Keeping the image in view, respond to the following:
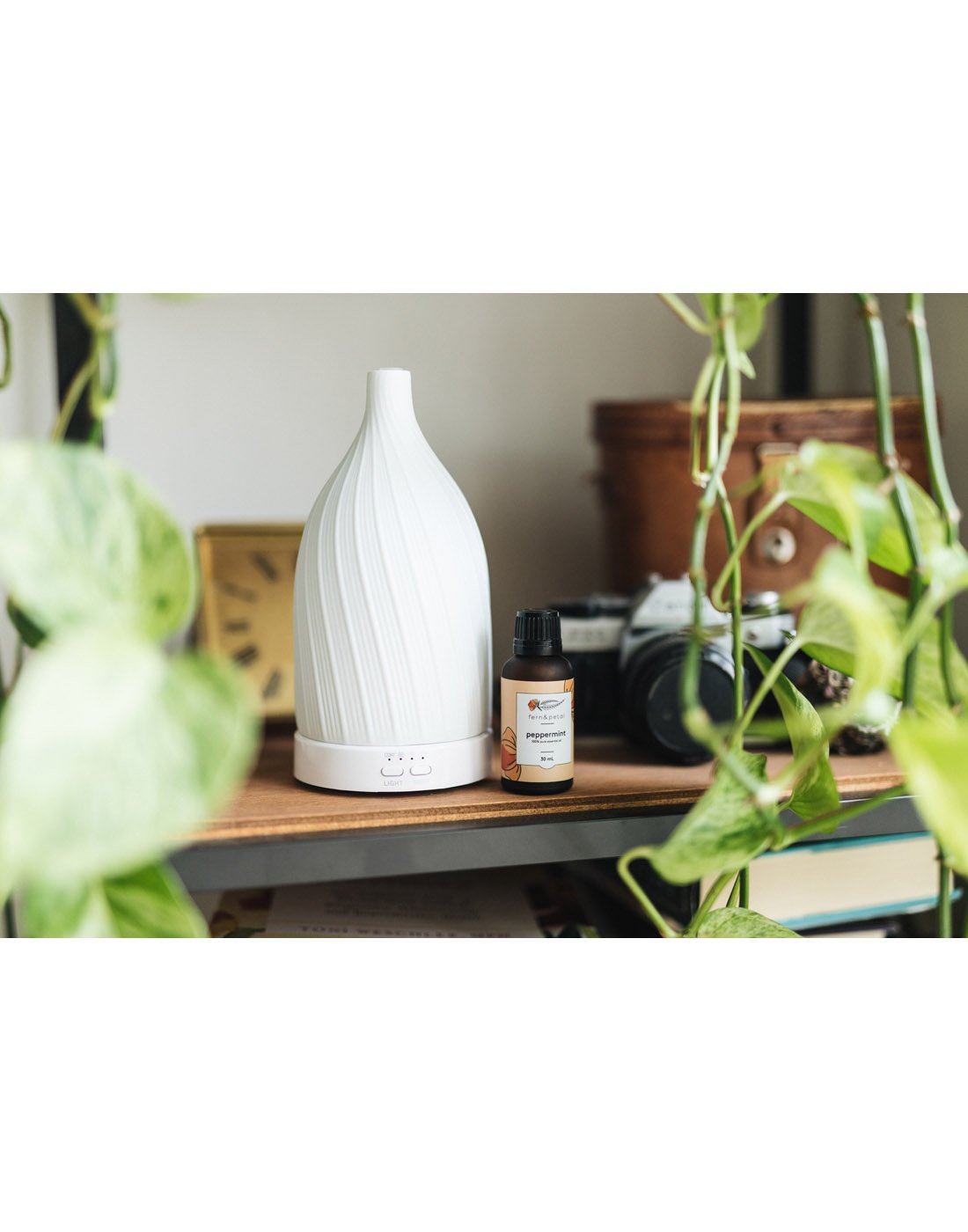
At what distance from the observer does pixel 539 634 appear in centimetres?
59

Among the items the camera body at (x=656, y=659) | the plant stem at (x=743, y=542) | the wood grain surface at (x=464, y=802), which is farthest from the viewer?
the camera body at (x=656, y=659)

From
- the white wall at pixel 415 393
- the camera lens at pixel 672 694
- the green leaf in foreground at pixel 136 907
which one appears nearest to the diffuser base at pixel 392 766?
the camera lens at pixel 672 694

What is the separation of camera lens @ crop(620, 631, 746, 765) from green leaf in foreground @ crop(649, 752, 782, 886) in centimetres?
26

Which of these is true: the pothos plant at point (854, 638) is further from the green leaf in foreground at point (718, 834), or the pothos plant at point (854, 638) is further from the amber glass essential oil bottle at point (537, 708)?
the amber glass essential oil bottle at point (537, 708)

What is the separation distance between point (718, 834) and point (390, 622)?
0.81ft

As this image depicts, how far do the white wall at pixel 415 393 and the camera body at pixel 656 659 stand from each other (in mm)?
212

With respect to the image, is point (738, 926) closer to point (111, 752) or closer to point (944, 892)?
point (944, 892)

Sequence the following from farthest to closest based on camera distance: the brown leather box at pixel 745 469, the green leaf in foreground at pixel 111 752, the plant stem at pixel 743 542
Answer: the brown leather box at pixel 745 469
the plant stem at pixel 743 542
the green leaf in foreground at pixel 111 752

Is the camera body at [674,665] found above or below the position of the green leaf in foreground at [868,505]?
below

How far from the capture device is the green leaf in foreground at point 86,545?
282 millimetres

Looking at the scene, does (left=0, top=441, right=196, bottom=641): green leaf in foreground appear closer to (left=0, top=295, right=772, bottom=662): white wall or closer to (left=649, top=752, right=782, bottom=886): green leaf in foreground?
(left=649, top=752, right=782, bottom=886): green leaf in foreground
